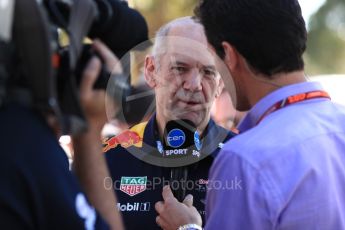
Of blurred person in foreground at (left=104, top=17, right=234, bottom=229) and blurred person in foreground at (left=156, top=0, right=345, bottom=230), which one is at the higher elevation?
blurred person in foreground at (left=156, top=0, right=345, bottom=230)

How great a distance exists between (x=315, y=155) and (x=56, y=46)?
935 millimetres

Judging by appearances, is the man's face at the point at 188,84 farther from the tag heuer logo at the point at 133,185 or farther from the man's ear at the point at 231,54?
the man's ear at the point at 231,54

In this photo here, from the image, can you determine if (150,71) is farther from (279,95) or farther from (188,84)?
(279,95)

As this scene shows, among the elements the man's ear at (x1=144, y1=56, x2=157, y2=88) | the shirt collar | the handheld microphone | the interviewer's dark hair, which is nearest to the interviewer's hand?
the handheld microphone

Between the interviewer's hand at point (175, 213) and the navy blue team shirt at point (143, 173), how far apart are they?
24 centimetres

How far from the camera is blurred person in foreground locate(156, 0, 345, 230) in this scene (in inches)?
73.5

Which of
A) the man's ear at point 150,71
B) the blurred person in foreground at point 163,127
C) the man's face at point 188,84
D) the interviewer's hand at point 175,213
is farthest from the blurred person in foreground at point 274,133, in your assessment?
the man's ear at point 150,71

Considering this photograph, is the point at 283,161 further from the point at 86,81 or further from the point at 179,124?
the point at 179,124

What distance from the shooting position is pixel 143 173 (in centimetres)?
286

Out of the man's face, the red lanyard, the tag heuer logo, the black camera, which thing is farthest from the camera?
the man's face

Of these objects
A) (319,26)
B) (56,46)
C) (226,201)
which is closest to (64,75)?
(56,46)

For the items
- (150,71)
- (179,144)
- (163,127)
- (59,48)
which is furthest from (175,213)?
(59,48)

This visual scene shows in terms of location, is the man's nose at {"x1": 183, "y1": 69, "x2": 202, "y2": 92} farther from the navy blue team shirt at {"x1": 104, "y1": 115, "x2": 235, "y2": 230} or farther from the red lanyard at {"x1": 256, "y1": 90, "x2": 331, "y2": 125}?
the red lanyard at {"x1": 256, "y1": 90, "x2": 331, "y2": 125}

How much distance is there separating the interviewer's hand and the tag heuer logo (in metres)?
0.29
